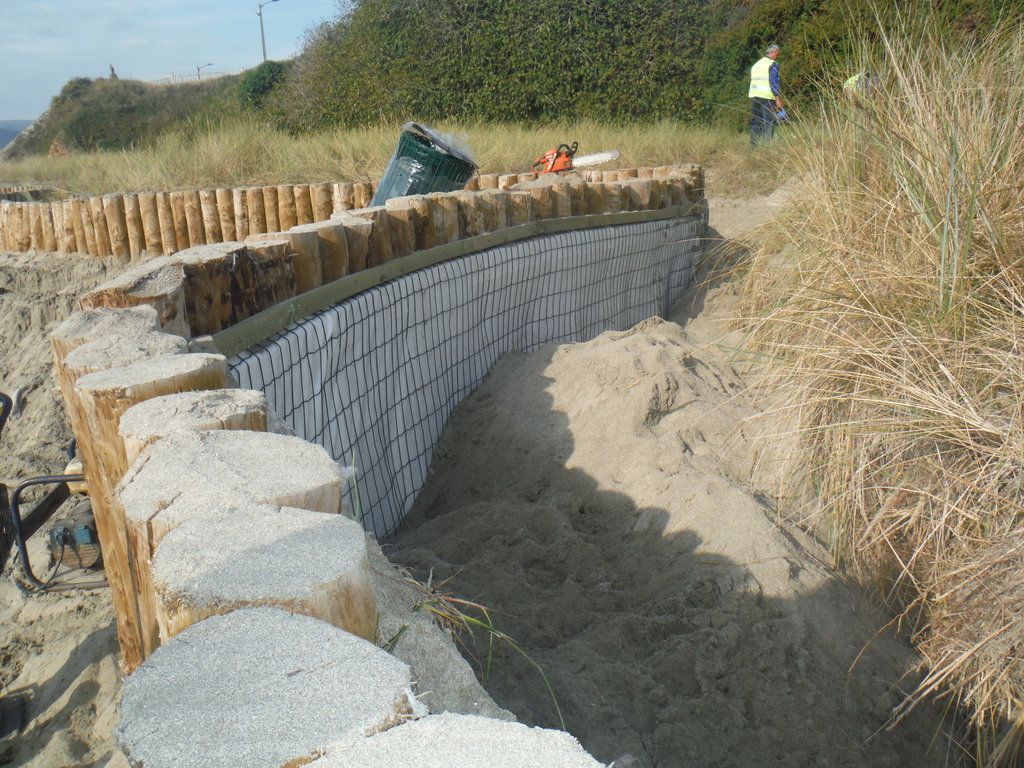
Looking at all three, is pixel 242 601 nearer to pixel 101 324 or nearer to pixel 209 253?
pixel 101 324

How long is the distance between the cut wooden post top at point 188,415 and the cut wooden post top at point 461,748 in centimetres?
96

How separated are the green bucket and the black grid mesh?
2.89 ft

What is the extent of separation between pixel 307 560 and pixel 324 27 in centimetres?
2309

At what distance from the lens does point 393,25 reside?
66.2 feet

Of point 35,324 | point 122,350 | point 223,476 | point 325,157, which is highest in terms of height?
point 325,157

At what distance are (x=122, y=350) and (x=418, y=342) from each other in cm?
209

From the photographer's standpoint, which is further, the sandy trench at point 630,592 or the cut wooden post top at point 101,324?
the sandy trench at point 630,592

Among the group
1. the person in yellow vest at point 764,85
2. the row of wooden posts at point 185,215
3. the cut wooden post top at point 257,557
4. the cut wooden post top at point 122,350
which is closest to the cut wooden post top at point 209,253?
the cut wooden post top at point 122,350

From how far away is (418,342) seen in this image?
427 centimetres

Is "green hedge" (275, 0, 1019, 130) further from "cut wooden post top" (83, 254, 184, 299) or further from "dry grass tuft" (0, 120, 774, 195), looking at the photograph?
"cut wooden post top" (83, 254, 184, 299)

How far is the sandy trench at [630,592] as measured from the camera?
2576 mm

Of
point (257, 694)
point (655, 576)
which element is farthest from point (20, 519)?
point (257, 694)

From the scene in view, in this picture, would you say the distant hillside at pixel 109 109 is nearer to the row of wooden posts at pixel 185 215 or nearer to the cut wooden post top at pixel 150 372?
the row of wooden posts at pixel 185 215

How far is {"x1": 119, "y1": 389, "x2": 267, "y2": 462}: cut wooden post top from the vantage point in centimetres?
183
